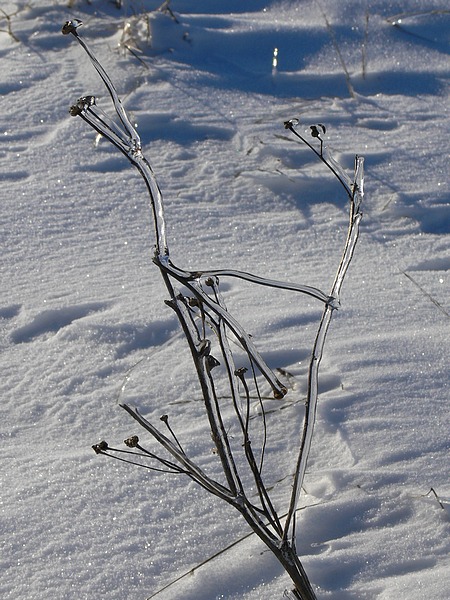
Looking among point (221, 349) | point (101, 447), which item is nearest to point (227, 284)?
point (221, 349)

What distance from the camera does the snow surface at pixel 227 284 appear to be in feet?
4.75

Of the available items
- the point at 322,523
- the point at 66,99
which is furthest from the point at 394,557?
the point at 66,99

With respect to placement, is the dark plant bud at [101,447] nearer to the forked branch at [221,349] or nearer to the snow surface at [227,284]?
the forked branch at [221,349]

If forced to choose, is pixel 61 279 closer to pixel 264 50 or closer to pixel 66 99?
pixel 66 99

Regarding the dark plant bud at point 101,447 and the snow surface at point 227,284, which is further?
the snow surface at point 227,284

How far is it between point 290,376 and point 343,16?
2.07m

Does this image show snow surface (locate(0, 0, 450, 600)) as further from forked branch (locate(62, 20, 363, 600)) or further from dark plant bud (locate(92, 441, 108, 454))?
dark plant bud (locate(92, 441, 108, 454))

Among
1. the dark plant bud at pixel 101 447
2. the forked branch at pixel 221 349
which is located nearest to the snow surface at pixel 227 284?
the forked branch at pixel 221 349

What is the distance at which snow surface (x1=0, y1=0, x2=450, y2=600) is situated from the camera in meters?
1.45

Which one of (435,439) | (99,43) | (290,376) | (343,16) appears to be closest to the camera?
(435,439)

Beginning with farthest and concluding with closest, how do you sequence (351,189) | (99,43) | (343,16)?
(343,16), (99,43), (351,189)

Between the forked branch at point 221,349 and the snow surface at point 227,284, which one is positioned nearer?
the forked branch at point 221,349

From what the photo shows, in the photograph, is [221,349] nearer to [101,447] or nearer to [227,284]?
[101,447]

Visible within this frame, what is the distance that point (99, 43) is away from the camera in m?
3.16
